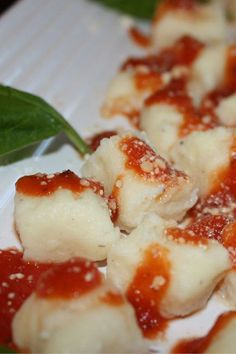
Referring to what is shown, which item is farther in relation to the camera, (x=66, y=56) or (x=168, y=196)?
Answer: (x=66, y=56)

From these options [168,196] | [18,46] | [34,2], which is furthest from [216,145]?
[34,2]

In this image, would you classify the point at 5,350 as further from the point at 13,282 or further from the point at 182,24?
the point at 182,24

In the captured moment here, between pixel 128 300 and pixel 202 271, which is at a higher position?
pixel 202 271

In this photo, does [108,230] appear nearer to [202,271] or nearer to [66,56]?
[202,271]

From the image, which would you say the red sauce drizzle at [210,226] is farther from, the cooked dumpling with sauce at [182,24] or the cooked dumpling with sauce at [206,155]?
the cooked dumpling with sauce at [182,24]

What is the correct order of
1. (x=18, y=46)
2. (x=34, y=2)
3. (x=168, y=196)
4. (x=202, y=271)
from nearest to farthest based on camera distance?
1. (x=202, y=271)
2. (x=168, y=196)
3. (x=18, y=46)
4. (x=34, y=2)

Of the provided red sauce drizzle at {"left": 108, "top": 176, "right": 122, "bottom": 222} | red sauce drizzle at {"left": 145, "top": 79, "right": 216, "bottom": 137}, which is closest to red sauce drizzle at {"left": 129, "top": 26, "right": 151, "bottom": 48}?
red sauce drizzle at {"left": 145, "top": 79, "right": 216, "bottom": 137}

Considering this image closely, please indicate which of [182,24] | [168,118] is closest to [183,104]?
[168,118]

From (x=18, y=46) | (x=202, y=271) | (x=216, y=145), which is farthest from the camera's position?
(x=18, y=46)
